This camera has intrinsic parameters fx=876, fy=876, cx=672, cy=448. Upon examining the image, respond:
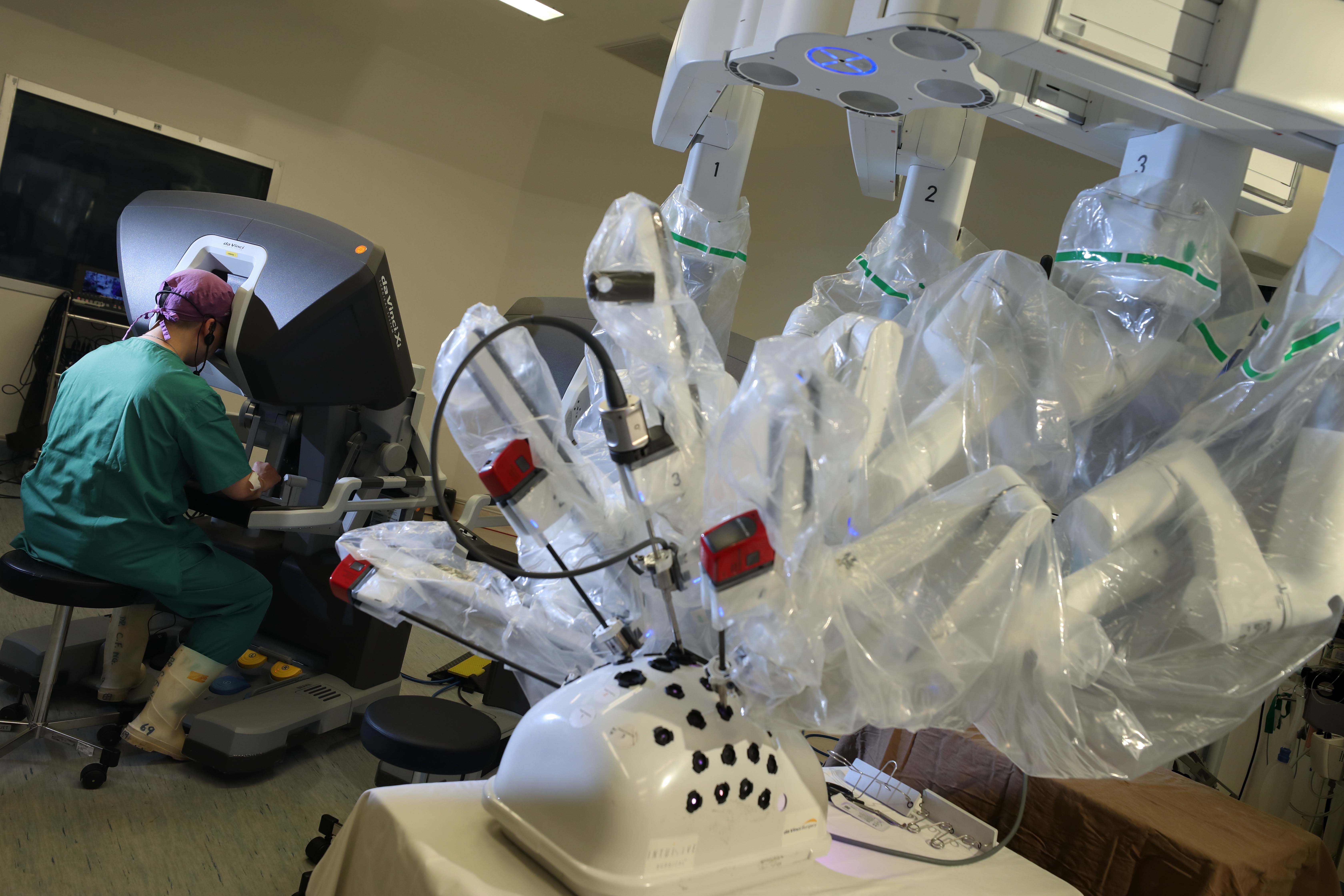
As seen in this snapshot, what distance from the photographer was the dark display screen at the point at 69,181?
14.5ft

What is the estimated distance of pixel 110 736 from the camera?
7.18ft

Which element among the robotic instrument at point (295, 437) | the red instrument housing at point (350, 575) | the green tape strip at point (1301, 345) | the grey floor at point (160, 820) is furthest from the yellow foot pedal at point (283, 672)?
the green tape strip at point (1301, 345)

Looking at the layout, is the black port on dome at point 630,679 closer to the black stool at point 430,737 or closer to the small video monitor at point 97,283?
the black stool at point 430,737

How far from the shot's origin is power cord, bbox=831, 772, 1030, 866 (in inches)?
51.1

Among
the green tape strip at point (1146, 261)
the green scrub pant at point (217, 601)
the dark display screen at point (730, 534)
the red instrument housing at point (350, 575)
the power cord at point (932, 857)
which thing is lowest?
the green scrub pant at point (217, 601)

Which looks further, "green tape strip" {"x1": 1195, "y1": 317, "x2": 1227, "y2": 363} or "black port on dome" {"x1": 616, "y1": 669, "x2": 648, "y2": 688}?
"green tape strip" {"x1": 1195, "y1": 317, "x2": 1227, "y2": 363}

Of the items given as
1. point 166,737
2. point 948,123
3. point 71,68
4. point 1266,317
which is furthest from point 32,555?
point 71,68

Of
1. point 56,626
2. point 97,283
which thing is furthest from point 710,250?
point 97,283

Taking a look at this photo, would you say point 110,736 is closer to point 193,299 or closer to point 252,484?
point 252,484

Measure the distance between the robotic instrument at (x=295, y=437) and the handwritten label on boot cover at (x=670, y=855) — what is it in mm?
1371

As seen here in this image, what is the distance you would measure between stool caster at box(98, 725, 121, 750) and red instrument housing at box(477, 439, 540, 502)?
1737mm

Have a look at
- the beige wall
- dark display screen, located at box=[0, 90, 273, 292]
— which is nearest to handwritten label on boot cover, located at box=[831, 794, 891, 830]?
the beige wall

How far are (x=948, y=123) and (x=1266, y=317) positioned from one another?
0.69 metres

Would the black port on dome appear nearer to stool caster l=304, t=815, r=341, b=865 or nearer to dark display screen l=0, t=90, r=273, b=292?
stool caster l=304, t=815, r=341, b=865
